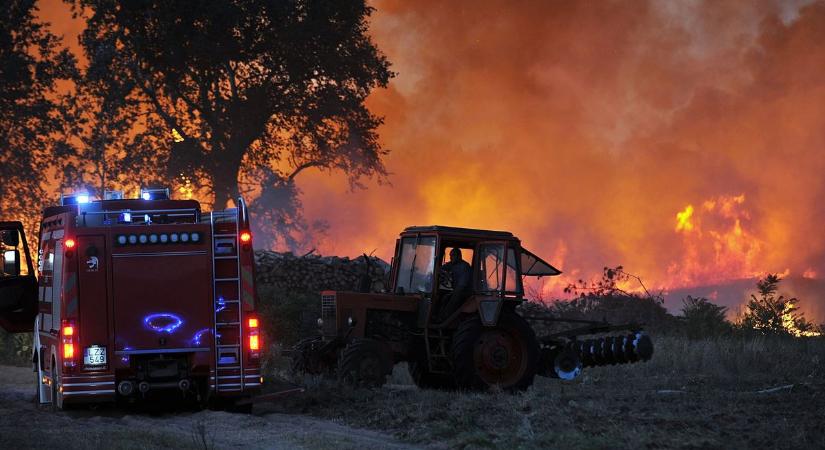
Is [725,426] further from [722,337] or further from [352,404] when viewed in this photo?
[722,337]

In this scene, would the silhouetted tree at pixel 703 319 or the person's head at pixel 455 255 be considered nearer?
the person's head at pixel 455 255

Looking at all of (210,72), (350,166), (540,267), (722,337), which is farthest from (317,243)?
(540,267)

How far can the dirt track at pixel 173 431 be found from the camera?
12672 mm

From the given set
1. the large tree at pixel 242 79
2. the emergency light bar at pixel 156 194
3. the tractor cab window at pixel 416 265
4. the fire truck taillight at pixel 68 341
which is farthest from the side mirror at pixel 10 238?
the large tree at pixel 242 79

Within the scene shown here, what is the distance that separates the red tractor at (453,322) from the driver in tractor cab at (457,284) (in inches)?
0.6

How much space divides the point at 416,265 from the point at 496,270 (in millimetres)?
1354

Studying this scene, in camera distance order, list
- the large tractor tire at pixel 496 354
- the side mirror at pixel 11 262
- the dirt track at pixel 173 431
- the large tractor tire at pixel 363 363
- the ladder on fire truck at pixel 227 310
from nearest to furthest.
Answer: the dirt track at pixel 173 431 → the ladder on fire truck at pixel 227 310 → the side mirror at pixel 11 262 → the large tractor tire at pixel 363 363 → the large tractor tire at pixel 496 354

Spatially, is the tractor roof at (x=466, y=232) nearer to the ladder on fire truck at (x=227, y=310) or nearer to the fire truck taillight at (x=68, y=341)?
the ladder on fire truck at (x=227, y=310)

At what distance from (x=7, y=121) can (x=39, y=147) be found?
1.38 metres

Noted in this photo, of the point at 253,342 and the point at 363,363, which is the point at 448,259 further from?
the point at 253,342

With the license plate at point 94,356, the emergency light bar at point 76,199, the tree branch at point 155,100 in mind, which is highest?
the tree branch at point 155,100

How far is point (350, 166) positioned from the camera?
1714 inches

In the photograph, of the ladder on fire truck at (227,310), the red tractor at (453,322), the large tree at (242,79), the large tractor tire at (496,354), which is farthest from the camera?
the large tree at (242,79)

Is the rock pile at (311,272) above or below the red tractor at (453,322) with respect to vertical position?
above
